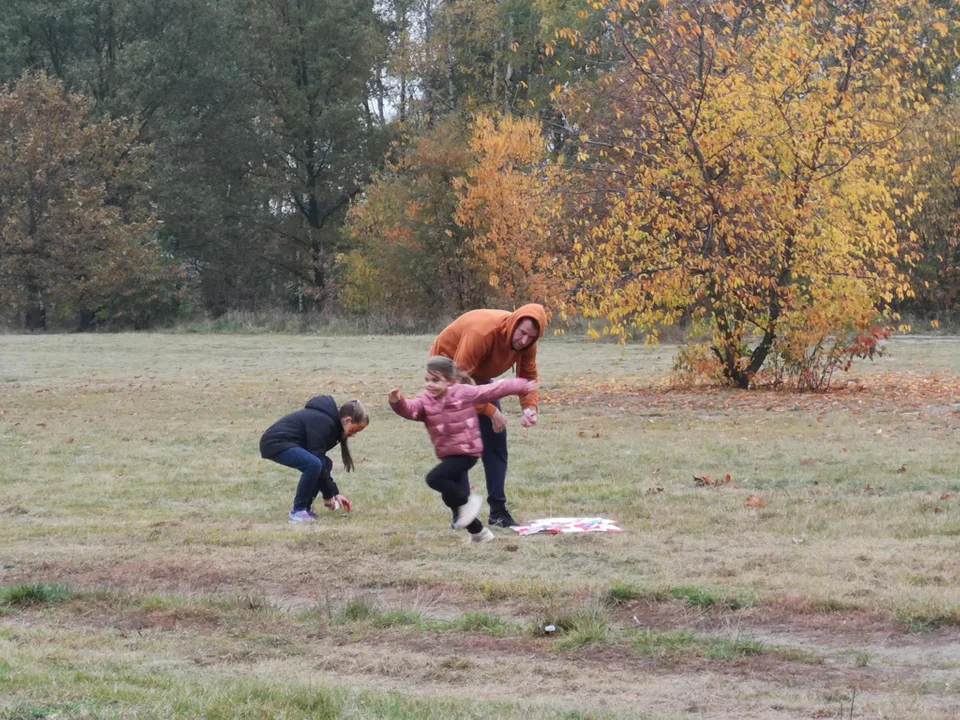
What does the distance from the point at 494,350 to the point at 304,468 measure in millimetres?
2031

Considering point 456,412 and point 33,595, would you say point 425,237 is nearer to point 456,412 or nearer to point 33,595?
point 456,412

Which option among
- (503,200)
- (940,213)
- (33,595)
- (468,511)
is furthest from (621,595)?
(503,200)

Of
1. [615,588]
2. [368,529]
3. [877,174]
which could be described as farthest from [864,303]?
[615,588]

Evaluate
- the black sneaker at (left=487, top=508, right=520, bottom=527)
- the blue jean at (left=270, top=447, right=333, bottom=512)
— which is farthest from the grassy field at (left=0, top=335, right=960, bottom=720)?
the black sneaker at (left=487, top=508, right=520, bottom=527)

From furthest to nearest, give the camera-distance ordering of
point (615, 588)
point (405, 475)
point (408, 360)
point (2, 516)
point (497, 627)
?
1. point (408, 360)
2. point (405, 475)
3. point (2, 516)
4. point (615, 588)
5. point (497, 627)

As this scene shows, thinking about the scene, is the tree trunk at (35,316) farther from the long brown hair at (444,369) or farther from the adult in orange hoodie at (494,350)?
the long brown hair at (444,369)

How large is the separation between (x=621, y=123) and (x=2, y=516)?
1857cm

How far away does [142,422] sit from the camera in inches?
764

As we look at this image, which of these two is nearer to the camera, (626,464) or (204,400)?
(626,464)

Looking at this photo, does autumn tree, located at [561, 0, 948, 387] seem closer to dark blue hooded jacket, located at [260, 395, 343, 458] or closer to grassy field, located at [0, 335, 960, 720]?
grassy field, located at [0, 335, 960, 720]

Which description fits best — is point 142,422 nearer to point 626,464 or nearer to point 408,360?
point 626,464

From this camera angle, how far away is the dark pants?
10398mm

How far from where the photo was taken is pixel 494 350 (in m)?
10.1

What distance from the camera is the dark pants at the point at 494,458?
10398 mm
